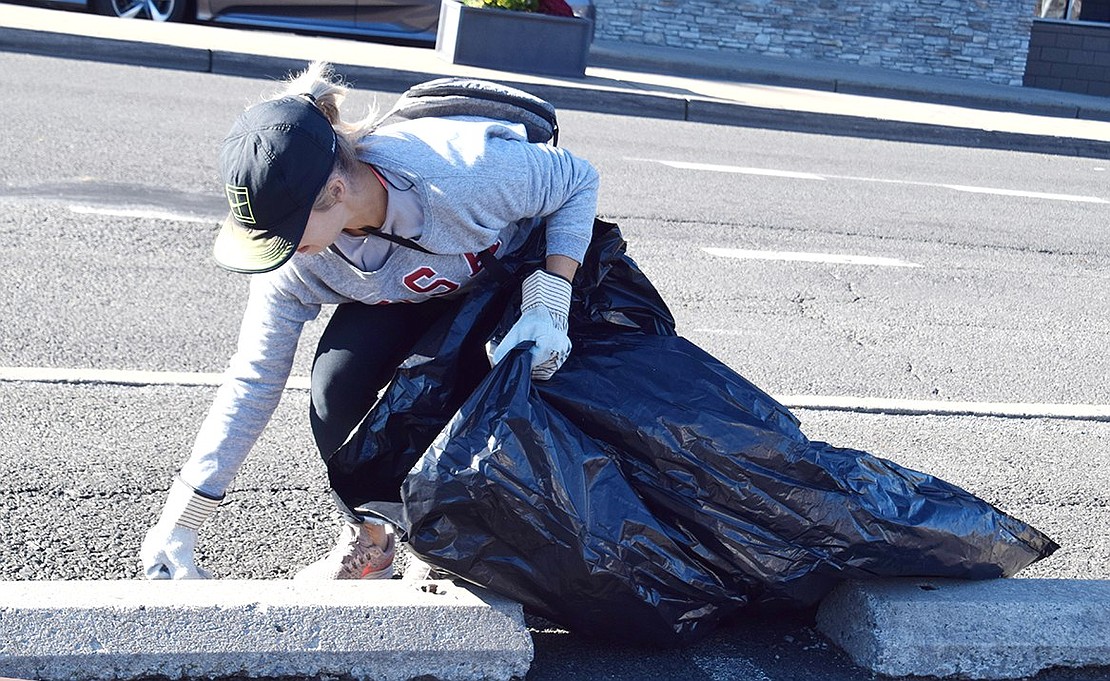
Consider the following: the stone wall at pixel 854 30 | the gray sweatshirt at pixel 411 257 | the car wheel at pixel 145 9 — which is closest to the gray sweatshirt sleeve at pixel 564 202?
the gray sweatshirt at pixel 411 257

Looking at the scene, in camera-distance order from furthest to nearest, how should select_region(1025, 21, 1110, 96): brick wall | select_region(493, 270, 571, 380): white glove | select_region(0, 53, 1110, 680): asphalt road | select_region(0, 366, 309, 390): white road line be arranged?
select_region(1025, 21, 1110, 96): brick wall < select_region(0, 366, 309, 390): white road line < select_region(0, 53, 1110, 680): asphalt road < select_region(493, 270, 571, 380): white glove

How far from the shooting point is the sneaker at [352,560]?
282 centimetres

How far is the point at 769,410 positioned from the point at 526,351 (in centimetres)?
54

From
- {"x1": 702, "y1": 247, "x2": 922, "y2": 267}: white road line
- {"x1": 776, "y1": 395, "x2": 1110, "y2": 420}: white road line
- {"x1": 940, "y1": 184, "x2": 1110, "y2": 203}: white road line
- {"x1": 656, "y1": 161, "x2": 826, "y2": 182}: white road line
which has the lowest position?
{"x1": 776, "y1": 395, "x2": 1110, "y2": 420}: white road line

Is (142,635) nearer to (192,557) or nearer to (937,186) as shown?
(192,557)

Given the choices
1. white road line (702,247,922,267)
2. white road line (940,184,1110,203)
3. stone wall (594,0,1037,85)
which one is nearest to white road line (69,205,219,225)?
white road line (702,247,922,267)

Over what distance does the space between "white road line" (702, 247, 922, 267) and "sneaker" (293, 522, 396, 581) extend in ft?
11.8

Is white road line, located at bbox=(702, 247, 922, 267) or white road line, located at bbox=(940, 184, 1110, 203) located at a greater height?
white road line, located at bbox=(940, 184, 1110, 203)

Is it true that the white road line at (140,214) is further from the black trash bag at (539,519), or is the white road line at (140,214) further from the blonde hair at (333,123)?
the black trash bag at (539,519)

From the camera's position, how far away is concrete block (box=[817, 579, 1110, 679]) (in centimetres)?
265

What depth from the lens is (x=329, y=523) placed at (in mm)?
3199

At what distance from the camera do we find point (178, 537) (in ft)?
8.54

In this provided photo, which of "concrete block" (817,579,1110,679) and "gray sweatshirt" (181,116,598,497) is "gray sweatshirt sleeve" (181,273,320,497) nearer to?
"gray sweatshirt" (181,116,598,497)

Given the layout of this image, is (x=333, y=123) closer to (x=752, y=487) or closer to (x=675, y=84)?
(x=752, y=487)
